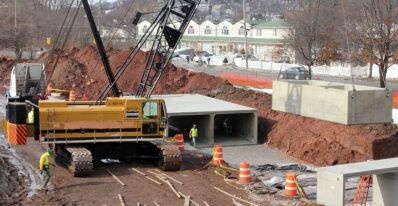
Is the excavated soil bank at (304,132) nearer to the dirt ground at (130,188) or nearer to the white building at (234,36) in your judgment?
the dirt ground at (130,188)

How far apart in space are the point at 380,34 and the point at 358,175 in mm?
26963

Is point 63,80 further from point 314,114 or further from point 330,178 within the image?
point 330,178

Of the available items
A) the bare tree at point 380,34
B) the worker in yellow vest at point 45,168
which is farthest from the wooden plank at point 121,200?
the bare tree at point 380,34

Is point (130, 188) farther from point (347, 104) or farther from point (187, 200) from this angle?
point (347, 104)

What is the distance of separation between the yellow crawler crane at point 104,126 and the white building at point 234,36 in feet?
217

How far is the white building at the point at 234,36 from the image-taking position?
97750 millimetres

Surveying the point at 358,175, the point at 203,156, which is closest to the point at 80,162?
Answer: the point at 203,156

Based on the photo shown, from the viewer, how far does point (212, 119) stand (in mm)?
29766

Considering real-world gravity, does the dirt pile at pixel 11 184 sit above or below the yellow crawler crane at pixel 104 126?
below

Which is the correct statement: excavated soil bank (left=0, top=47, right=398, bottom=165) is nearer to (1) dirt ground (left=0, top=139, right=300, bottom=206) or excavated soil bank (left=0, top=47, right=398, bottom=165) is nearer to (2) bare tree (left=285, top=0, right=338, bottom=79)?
(1) dirt ground (left=0, top=139, right=300, bottom=206)

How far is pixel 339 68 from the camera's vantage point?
68.6 meters

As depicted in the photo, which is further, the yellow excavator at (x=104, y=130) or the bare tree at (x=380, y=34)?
the bare tree at (x=380, y=34)

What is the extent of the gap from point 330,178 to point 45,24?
247 feet

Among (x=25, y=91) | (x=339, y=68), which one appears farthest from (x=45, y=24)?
(x=25, y=91)
